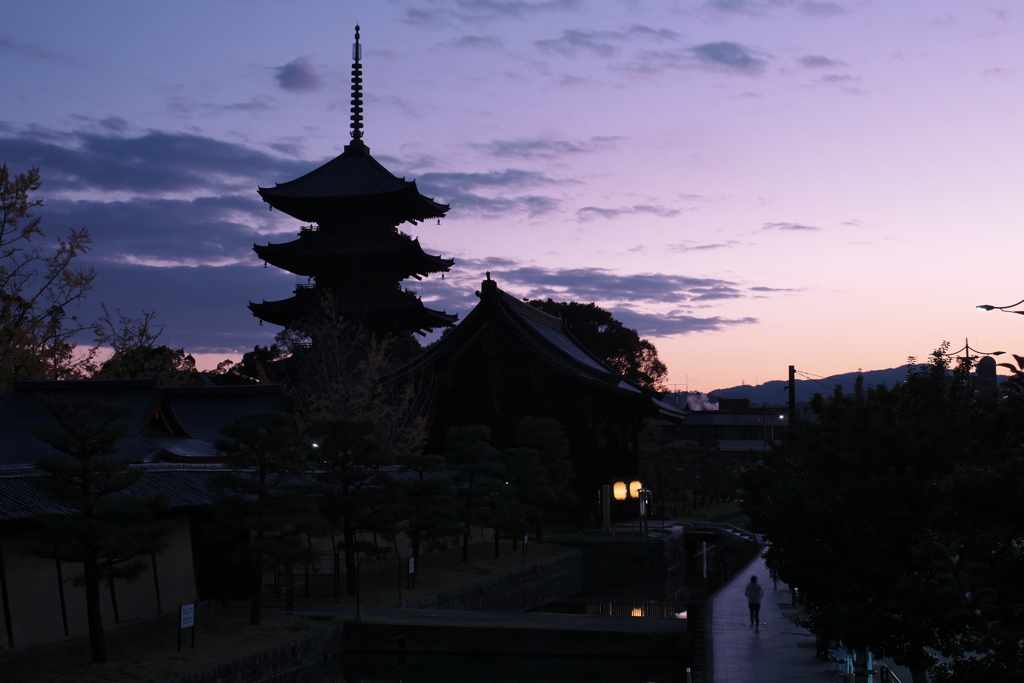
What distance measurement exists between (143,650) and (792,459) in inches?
582

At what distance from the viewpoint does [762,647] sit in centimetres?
2447

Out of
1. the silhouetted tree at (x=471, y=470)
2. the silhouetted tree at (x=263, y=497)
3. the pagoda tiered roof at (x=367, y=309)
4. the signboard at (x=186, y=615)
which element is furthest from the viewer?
the pagoda tiered roof at (x=367, y=309)

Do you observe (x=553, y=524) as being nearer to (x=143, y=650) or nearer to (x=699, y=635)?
(x=699, y=635)

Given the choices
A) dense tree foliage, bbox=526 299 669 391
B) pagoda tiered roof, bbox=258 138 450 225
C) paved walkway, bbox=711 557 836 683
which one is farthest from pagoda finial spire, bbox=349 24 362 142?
paved walkway, bbox=711 557 836 683

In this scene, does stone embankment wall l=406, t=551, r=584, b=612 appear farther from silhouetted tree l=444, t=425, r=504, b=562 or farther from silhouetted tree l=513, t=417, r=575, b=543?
silhouetted tree l=513, t=417, r=575, b=543

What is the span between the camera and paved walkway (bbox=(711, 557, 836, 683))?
67.5 feet

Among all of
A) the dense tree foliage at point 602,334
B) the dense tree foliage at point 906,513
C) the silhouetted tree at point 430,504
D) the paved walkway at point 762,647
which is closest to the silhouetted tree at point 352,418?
the silhouetted tree at point 430,504

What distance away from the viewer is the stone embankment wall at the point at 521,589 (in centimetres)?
3162

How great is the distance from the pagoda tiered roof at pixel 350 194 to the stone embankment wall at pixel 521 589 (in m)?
28.3

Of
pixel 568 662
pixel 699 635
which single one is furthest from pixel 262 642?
pixel 699 635

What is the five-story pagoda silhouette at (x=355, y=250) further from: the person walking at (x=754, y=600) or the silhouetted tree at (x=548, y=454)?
the person walking at (x=754, y=600)

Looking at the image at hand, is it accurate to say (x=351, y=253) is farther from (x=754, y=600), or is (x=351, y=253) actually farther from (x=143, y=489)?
(x=754, y=600)

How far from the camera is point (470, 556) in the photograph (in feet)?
129

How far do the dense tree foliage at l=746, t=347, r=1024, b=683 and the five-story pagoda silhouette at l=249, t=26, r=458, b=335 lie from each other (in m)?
44.2
